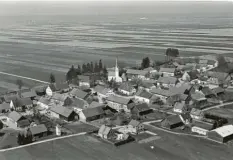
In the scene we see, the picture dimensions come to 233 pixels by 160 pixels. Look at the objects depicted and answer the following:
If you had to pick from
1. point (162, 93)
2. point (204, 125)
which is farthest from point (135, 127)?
point (162, 93)

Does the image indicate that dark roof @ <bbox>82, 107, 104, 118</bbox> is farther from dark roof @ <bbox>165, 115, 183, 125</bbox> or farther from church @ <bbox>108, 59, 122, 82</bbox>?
church @ <bbox>108, 59, 122, 82</bbox>

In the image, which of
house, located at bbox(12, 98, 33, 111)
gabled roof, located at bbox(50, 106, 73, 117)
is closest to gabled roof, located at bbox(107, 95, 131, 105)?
gabled roof, located at bbox(50, 106, 73, 117)

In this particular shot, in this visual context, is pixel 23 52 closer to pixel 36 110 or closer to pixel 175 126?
pixel 36 110

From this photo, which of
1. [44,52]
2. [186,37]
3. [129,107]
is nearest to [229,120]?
[129,107]

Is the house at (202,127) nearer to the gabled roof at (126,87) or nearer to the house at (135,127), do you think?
the house at (135,127)

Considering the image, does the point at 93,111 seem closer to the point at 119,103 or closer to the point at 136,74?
the point at 119,103

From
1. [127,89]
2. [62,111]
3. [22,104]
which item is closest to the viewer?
[62,111]
